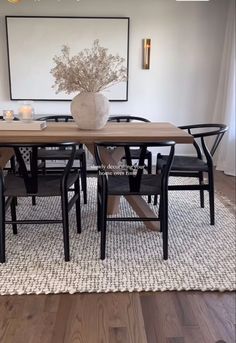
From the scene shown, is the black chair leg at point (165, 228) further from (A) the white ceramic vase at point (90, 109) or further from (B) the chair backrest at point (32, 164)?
(A) the white ceramic vase at point (90, 109)

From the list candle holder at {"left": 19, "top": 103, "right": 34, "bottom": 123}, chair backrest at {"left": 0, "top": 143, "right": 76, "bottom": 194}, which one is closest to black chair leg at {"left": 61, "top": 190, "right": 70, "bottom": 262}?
chair backrest at {"left": 0, "top": 143, "right": 76, "bottom": 194}

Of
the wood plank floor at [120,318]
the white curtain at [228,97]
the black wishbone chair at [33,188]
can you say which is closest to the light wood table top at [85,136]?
the black wishbone chair at [33,188]

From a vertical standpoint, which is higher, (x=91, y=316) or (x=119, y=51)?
(x=119, y=51)

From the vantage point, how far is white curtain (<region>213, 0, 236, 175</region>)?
12.9ft

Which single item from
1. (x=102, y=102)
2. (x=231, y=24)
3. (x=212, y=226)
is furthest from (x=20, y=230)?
(x=231, y=24)

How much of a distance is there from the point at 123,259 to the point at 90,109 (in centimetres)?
103

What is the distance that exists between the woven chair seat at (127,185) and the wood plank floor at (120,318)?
1.92 ft

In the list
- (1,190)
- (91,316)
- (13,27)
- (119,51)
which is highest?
(13,27)

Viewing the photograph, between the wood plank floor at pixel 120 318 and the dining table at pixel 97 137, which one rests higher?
the dining table at pixel 97 137

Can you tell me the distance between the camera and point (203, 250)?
2.11 metres

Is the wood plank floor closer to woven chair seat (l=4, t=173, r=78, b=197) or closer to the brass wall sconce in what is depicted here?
woven chair seat (l=4, t=173, r=78, b=197)

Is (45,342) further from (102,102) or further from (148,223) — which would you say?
(102,102)

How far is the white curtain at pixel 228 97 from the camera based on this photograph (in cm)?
393

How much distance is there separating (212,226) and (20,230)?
1.46 m
